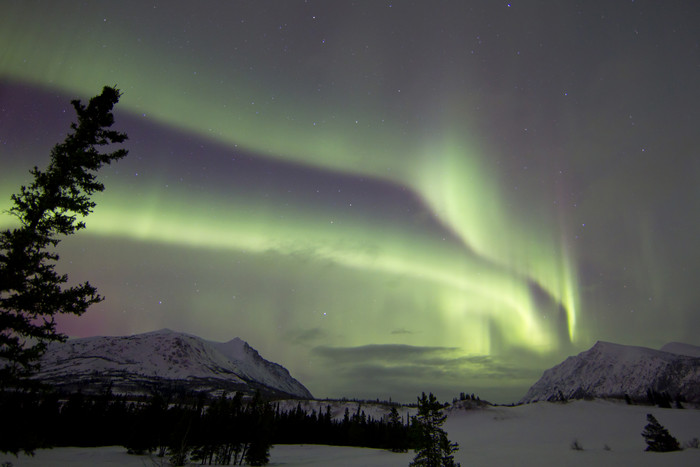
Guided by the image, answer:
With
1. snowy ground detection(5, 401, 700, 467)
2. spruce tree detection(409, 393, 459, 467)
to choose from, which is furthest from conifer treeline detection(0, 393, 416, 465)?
spruce tree detection(409, 393, 459, 467)

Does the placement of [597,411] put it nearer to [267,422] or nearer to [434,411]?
[267,422]

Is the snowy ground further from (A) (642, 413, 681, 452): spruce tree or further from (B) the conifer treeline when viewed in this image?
(A) (642, 413, 681, 452): spruce tree

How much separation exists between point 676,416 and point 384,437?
340ft

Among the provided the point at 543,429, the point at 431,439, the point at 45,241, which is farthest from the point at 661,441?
the point at 543,429

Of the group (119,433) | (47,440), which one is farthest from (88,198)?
(119,433)

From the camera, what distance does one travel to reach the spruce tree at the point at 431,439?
26.9m

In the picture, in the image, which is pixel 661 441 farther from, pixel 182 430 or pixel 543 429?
pixel 543 429

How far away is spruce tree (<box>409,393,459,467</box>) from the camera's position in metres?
26.9

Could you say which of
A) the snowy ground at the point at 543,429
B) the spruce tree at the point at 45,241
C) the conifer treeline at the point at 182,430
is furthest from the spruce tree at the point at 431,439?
the snowy ground at the point at 543,429

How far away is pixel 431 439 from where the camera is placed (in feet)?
91.6

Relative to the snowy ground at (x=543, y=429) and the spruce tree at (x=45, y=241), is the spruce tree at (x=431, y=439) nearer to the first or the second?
the spruce tree at (x=45, y=241)

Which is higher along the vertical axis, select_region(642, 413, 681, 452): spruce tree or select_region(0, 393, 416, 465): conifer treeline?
select_region(642, 413, 681, 452): spruce tree

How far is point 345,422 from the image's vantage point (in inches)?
4579

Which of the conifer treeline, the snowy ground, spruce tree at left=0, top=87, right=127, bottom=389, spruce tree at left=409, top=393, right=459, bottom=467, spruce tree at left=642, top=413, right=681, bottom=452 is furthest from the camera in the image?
the snowy ground
